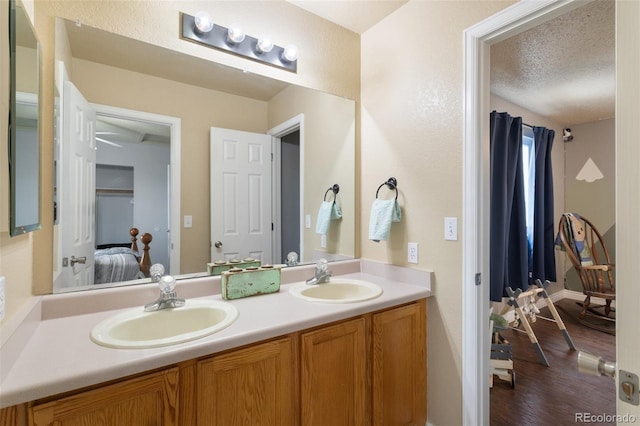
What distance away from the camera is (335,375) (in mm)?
1297

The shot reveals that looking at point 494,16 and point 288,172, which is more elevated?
point 494,16

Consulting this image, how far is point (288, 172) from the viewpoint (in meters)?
1.96

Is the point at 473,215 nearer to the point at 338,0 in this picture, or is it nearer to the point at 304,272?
the point at 304,272

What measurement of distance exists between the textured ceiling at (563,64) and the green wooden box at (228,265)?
217 centimetres

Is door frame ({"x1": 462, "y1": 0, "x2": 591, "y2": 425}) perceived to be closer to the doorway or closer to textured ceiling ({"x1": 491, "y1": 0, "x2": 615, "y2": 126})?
the doorway

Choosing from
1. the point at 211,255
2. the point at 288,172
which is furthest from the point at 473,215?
the point at 211,255

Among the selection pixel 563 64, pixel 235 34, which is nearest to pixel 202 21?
pixel 235 34

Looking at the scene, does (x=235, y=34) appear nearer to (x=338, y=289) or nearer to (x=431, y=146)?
(x=431, y=146)

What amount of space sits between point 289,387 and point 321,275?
665 mm

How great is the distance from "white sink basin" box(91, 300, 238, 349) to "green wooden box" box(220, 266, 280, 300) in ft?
0.26

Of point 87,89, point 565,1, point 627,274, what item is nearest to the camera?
point 627,274

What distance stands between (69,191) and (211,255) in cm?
65

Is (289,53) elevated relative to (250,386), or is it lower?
elevated

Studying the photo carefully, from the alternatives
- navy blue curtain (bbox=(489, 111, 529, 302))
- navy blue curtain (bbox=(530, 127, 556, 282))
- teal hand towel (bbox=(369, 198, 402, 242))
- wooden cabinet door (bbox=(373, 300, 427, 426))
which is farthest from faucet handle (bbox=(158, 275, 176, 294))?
navy blue curtain (bbox=(530, 127, 556, 282))
